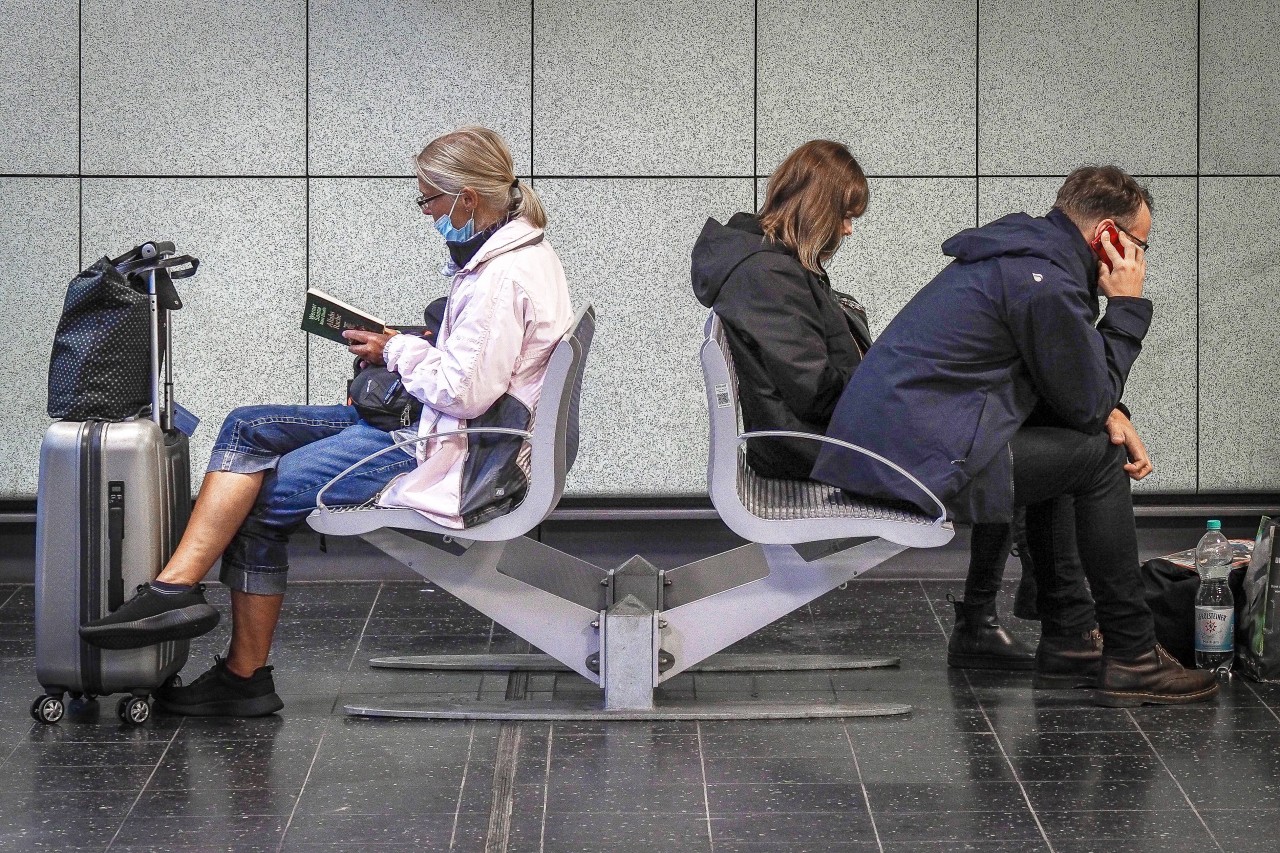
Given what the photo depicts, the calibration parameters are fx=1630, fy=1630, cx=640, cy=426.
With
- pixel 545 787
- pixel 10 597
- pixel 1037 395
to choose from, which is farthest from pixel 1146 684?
pixel 10 597

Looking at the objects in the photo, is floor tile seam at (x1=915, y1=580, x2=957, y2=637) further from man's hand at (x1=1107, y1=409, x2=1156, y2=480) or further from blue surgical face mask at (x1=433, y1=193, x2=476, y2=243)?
blue surgical face mask at (x1=433, y1=193, x2=476, y2=243)

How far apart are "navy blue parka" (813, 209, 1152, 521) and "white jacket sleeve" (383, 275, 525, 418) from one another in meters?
0.77

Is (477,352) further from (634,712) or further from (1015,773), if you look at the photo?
(1015,773)

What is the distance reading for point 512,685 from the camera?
411 centimetres

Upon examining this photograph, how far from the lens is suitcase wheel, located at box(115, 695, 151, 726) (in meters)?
3.68

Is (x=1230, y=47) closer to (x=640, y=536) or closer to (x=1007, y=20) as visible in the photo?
(x=1007, y=20)

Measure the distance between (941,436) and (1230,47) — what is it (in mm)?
2557

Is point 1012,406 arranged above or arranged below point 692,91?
below

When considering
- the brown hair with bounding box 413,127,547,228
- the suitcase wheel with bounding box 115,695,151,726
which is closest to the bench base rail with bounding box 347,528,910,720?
the suitcase wheel with bounding box 115,695,151,726

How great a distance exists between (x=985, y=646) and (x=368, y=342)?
1.75 metres

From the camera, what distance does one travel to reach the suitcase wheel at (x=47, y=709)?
3678 mm

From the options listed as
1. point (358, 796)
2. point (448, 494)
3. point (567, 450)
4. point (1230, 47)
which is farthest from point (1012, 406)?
point (1230, 47)

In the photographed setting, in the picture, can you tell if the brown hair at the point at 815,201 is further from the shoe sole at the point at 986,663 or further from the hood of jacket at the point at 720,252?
the shoe sole at the point at 986,663

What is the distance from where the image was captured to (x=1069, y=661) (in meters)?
4.04
